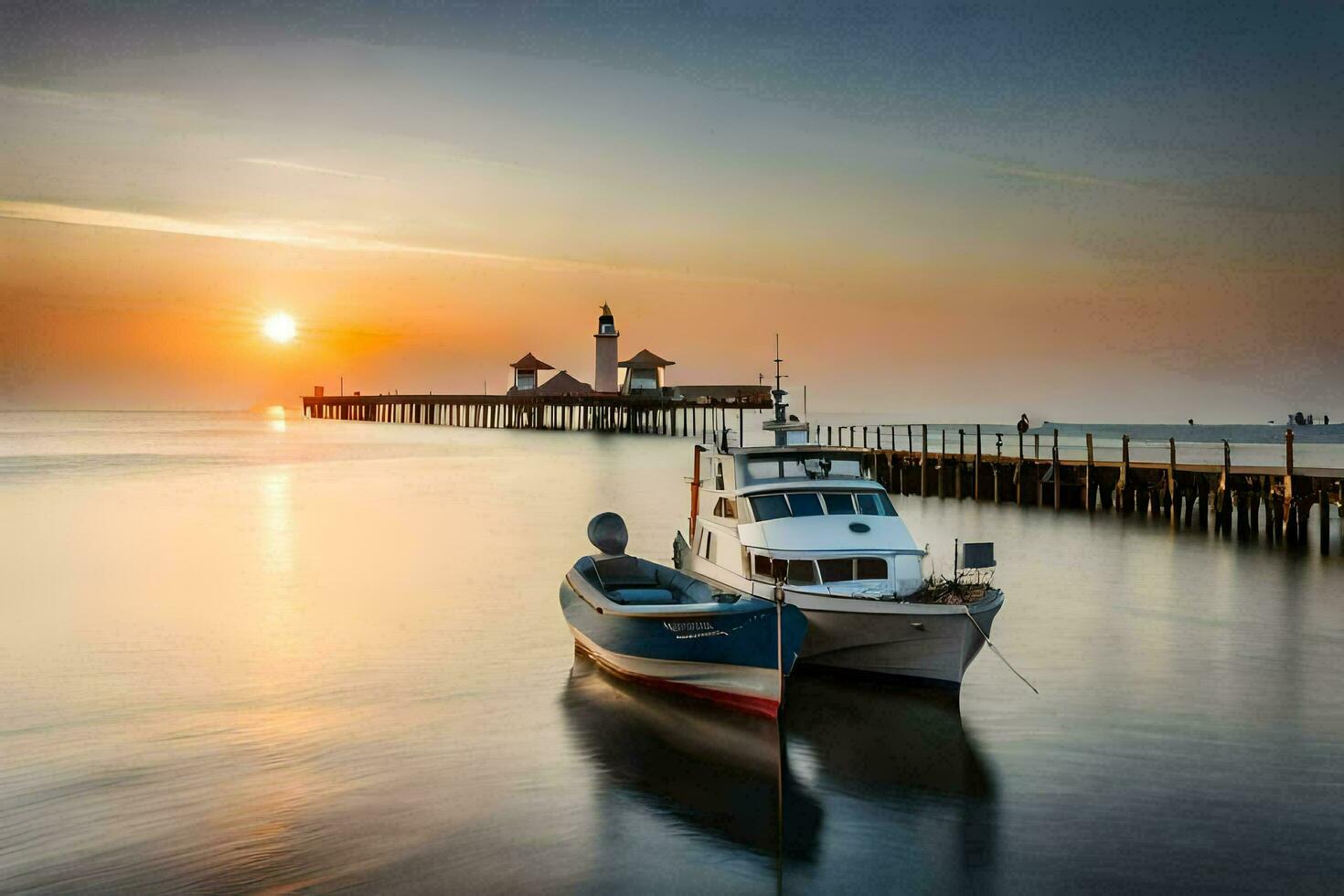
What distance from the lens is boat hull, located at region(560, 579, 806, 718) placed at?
1209 centimetres

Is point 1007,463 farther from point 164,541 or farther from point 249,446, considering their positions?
point 249,446

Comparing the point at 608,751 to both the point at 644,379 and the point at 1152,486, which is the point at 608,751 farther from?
the point at 644,379

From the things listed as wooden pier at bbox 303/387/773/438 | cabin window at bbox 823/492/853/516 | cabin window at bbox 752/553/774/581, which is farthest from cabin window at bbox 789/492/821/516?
wooden pier at bbox 303/387/773/438

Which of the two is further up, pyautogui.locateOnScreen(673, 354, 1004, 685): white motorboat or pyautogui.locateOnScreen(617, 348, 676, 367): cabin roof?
pyautogui.locateOnScreen(617, 348, 676, 367): cabin roof

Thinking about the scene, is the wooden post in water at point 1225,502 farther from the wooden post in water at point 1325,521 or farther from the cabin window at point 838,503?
the cabin window at point 838,503

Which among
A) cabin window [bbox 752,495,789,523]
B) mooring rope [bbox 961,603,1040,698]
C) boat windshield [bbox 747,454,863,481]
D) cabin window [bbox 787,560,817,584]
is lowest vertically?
mooring rope [bbox 961,603,1040,698]

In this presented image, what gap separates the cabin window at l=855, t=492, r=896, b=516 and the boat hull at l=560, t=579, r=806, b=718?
3.04 m

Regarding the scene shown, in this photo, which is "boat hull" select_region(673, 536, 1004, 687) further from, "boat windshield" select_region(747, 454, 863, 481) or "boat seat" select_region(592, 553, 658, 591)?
"boat seat" select_region(592, 553, 658, 591)

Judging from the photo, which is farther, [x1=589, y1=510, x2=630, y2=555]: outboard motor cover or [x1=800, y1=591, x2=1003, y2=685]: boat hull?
[x1=589, y1=510, x2=630, y2=555]: outboard motor cover

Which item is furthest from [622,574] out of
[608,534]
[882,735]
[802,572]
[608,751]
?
[882,735]

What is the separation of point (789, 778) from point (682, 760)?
1.18 m

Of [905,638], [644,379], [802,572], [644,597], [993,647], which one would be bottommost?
[993,647]

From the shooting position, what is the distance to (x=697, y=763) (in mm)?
11477

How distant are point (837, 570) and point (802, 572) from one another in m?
0.44
